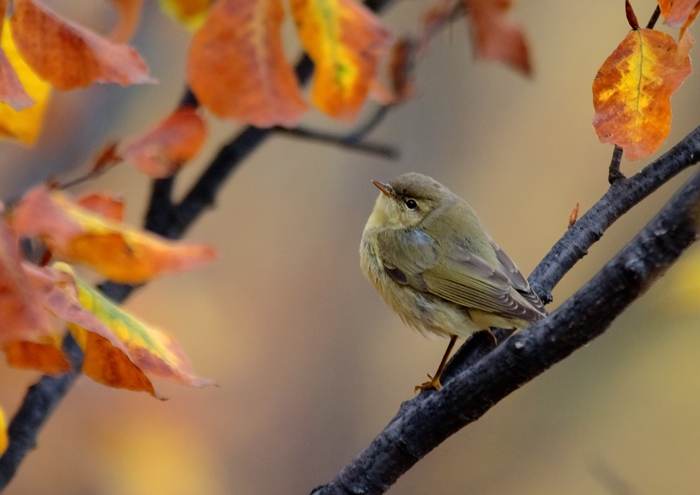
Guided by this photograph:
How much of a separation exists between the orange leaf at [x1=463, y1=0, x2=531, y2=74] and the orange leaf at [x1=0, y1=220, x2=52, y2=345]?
0.98m

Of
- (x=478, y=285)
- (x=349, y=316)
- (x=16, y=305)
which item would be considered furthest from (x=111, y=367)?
(x=349, y=316)

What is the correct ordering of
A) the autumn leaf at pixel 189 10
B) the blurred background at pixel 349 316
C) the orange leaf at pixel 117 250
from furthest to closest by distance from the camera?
the blurred background at pixel 349 316, the autumn leaf at pixel 189 10, the orange leaf at pixel 117 250

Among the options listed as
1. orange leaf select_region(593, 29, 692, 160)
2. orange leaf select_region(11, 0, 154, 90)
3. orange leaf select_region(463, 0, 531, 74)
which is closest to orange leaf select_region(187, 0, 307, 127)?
orange leaf select_region(11, 0, 154, 90)

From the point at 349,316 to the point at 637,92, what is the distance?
165 centimetres

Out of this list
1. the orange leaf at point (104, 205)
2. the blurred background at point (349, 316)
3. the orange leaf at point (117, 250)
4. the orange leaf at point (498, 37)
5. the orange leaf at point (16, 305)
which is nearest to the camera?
the orange leaf at point (16, 305)

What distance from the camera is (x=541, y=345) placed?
23.5 inches

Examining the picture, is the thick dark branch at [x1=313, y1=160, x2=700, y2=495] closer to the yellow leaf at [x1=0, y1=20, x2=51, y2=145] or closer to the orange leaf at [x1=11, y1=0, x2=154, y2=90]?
the orange leaf at [x1=11, y1=0, x2=154, y2=90]

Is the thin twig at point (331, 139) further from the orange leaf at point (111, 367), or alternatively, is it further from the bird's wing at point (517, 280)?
the orange leaf at point (111, 367)

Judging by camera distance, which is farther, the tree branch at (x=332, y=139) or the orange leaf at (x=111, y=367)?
the tree branch at (x=332, y=139)

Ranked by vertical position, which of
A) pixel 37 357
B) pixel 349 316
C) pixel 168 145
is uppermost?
pixel 168 145

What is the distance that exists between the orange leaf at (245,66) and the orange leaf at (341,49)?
4 cm

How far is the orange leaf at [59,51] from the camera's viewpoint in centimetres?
69

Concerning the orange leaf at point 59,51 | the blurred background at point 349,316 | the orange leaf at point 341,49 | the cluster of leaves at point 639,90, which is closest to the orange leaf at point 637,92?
the cluster of leaves at point 639,90

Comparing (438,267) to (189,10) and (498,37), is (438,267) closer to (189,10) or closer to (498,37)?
(498,37)
